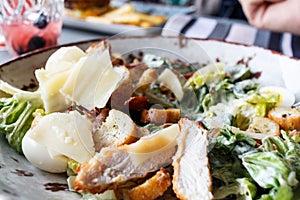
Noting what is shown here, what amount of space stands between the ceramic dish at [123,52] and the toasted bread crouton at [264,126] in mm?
207

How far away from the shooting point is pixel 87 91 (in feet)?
3.06

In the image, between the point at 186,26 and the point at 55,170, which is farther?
the point at 186,26

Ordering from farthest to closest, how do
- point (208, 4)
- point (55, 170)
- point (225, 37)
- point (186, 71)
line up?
point (208, 4) → point (225, 37) → point (186, 71) → point (55, 170)

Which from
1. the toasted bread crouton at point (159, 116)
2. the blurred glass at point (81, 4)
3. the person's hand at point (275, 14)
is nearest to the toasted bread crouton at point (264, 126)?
the toasted bread crouton at point (159, 116)

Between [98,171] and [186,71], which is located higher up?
[98,171]

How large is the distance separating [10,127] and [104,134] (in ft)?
0.69

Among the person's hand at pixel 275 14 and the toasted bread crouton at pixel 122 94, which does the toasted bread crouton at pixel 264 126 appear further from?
the person's hand at pixel 275 14

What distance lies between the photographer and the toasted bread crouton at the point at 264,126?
0.93 meters

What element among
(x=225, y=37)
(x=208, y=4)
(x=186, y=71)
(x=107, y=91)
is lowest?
(x=208, y=4)

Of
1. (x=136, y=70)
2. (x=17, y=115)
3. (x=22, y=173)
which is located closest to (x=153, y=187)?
(x=22, y=173)

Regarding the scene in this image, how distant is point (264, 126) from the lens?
95 centimetres

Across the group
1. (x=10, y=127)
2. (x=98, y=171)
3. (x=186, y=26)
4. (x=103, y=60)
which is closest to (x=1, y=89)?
(x=10, y=127)

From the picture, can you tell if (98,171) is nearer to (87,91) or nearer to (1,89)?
(87,91)

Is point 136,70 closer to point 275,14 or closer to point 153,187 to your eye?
point 153,187
